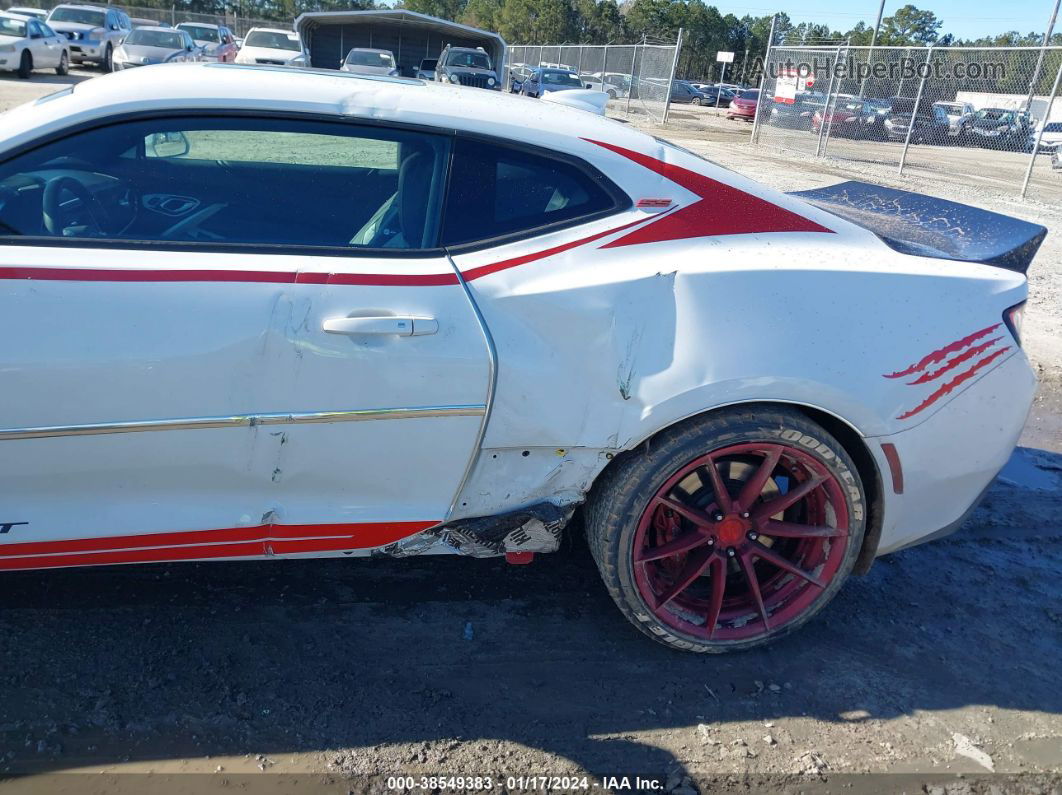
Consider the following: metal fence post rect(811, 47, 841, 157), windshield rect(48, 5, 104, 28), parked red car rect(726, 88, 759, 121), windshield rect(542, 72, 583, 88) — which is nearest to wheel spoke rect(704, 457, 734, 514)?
metal fence post rect(811, 47, 841, 157)

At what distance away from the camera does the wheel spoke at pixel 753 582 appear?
9.00ft

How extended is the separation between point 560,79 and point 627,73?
2.66 meters

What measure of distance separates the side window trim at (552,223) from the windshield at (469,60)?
2085cm

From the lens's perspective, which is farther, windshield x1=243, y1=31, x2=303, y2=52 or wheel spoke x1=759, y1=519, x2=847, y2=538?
windshield x1=243, y1=31, x2=303, y2=52

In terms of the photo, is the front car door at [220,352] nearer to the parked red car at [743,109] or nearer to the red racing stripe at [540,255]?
the red racing stripe at [540,255]

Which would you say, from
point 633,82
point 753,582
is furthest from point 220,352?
point 633,82

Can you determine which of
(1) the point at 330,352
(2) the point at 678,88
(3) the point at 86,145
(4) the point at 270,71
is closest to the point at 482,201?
(1) the point at 330,352

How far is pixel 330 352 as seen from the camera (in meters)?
2.29

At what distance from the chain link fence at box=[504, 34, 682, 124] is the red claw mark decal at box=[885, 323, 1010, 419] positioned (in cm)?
2023

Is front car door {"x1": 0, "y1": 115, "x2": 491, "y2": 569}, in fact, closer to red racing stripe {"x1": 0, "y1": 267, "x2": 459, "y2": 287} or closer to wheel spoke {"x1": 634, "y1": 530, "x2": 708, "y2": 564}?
red racing stripe {"x1": 0, "y1": 267, "x2": 459, "y2": 287}

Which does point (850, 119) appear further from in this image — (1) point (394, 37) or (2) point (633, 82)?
(1) point (394, 37)

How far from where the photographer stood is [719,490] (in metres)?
2.64

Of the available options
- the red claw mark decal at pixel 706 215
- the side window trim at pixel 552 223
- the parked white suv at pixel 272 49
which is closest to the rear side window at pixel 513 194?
the side window trim at pixel 552 223

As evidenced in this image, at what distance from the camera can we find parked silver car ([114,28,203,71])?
20.8 metres
